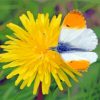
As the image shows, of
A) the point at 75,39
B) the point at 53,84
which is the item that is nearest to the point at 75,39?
the point at 75,39

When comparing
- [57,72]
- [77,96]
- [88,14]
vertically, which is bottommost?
[77,96]

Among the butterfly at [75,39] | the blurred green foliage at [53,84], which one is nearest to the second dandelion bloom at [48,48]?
the butterfly at [75,39]

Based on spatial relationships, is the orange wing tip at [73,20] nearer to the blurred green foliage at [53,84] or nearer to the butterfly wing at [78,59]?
the butterfly wing at [78,59]

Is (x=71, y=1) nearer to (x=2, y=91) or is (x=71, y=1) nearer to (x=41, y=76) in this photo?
(x=2, y=91)

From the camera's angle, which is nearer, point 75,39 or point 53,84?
point 75,39

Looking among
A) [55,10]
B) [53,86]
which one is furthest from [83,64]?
[55,10]

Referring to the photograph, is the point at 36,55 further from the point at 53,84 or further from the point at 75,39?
the point at 53,84
